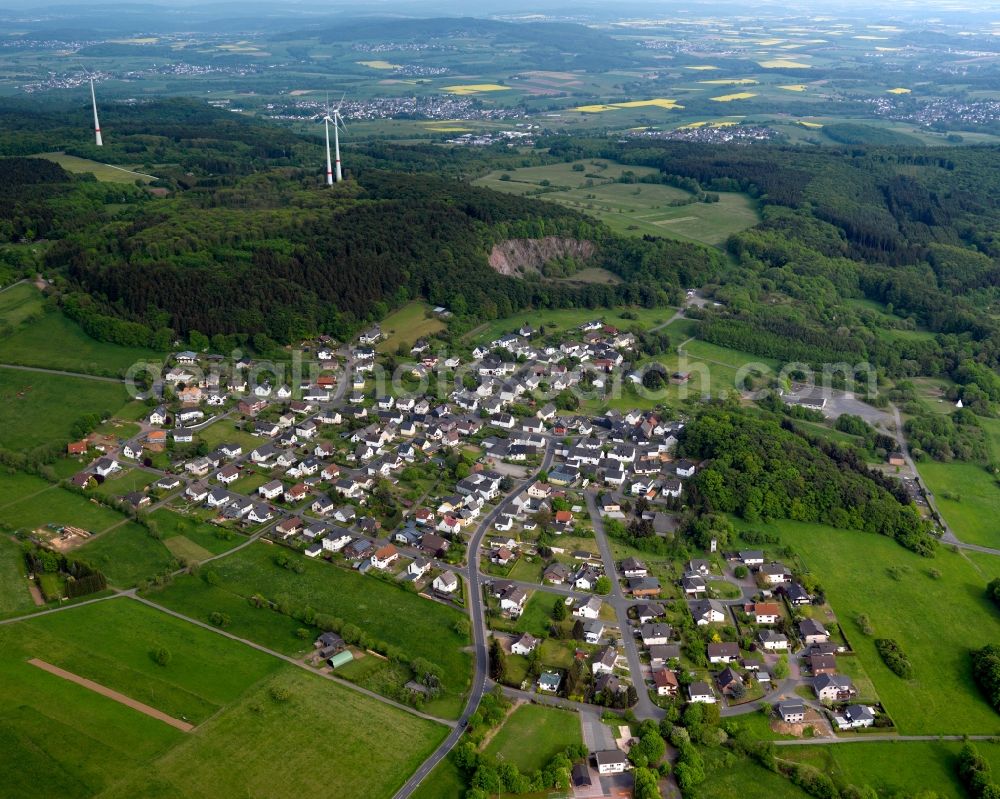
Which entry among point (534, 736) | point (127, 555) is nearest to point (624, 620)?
point (534, 736)

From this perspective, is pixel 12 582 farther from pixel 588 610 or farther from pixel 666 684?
pixel 666 684

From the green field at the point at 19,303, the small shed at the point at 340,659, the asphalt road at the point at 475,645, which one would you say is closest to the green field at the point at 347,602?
the asphalt road at the point at 475,645

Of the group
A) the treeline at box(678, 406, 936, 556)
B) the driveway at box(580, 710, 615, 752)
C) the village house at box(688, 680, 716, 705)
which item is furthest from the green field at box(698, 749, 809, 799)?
the treeline at box(678, 406, 936, 556)

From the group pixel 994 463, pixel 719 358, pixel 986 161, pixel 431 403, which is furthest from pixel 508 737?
pixel 986 161

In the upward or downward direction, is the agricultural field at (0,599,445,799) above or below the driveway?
above

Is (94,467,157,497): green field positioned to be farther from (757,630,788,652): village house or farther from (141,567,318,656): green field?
(757,630,788,652): village house
